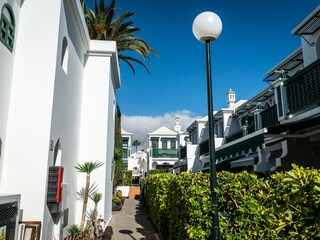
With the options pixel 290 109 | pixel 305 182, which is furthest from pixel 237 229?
pixel 290 109

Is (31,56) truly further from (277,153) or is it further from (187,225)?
(277,153)

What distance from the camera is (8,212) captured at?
5359mm

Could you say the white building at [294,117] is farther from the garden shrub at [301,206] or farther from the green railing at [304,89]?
the garden shrub at [301,206]

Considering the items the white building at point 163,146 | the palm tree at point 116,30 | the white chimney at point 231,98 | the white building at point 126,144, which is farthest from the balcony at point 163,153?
the palm tree at point 116,30

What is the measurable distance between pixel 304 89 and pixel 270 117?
6722mm

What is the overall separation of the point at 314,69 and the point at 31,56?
8551 mm

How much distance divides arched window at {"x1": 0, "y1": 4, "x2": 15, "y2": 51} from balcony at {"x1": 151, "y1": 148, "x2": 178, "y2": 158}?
Result: 41010 millimetres

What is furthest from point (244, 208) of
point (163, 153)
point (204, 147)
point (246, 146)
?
point (163, 153)

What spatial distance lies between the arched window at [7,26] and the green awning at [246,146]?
7304 millimetres

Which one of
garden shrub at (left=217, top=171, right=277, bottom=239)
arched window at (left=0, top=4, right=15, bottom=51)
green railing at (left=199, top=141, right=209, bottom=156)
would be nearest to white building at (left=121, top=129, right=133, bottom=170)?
green railing at (left=199, top=141, right=209, bottom=156)

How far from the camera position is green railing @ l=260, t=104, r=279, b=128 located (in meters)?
15.8

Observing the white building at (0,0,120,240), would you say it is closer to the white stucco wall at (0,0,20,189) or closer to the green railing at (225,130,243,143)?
the white stucco wall at (0,0,20,189)

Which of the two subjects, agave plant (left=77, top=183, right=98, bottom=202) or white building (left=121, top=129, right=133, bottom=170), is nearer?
agave plant (left=77, top=183, right=98, bottom=202)

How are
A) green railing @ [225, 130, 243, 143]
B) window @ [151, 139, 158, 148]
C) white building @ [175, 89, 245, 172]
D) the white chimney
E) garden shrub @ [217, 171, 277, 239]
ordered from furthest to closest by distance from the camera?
window @ [151, 139, 158, 148]
the white chimney
white building @ [175, 89, 245, 172]
green railing @ [225, 130, 243, 143]
garden shrub @ [217, 171, 277, 239]
